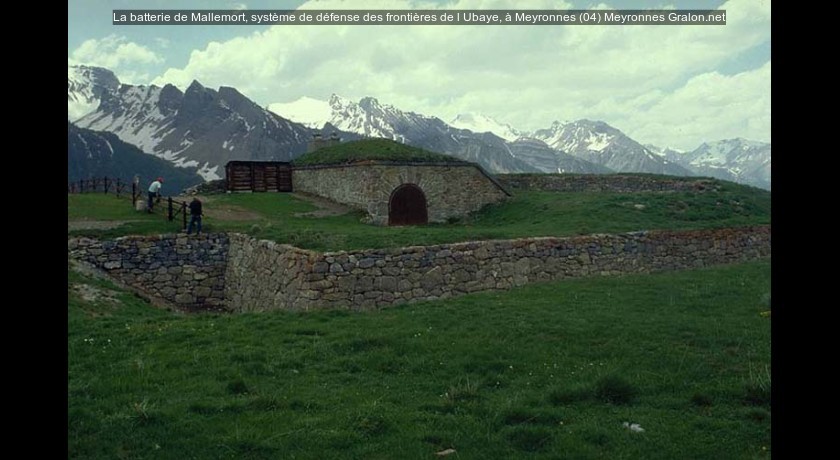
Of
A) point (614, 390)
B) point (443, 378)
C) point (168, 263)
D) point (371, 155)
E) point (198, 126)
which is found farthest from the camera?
point (198, 126)

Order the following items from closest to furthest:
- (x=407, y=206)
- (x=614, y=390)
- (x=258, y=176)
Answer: (x=614, y=390)
(x=407, y=206)
(x=258, y=176)

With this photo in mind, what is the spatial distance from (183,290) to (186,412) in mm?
14506

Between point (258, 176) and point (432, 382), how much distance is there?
2821 centimetres

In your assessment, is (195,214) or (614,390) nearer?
(614,390)

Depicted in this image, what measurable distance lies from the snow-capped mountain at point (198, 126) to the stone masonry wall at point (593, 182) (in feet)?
279

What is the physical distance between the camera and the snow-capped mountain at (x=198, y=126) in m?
122

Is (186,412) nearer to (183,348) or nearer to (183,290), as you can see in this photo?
(183,348)

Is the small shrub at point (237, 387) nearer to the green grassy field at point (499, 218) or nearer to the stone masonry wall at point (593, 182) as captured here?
the green grassy field at point (499, 218)

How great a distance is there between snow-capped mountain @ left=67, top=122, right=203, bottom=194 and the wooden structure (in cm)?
7031

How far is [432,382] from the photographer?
335 inches

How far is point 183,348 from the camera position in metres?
10.3

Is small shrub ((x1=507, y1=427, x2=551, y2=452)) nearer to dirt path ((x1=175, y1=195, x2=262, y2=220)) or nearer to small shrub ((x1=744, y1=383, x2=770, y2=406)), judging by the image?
small shrub ((x1=744, y1=383, x2=770, y2=406))

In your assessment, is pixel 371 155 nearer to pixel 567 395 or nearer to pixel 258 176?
pixel 258 176

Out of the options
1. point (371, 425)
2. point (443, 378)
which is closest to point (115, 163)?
point (443, 378)
